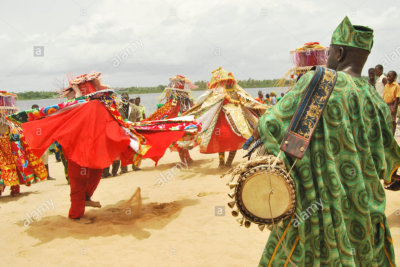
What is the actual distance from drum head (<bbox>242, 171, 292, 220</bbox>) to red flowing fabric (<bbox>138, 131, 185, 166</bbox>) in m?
3.05

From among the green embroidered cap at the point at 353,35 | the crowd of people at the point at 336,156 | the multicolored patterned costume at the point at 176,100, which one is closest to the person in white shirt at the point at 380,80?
the multicolored patterned costume at the point at 176,100

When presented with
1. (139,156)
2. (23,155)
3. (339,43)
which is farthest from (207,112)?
(339,43)

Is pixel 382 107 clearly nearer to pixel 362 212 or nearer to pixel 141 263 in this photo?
pixel 362 212

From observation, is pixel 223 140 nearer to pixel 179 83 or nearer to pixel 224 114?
pixel 224 114

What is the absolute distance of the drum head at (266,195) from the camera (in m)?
1.99

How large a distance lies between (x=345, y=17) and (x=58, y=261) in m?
3.69

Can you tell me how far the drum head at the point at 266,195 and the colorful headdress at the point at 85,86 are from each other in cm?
354

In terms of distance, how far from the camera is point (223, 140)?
775cm

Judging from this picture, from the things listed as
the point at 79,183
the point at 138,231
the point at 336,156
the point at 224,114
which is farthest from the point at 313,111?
the point at 224,114

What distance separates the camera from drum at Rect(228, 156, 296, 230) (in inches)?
78.3

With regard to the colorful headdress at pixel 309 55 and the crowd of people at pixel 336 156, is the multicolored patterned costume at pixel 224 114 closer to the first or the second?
the colorful headdress at pixel 309 55

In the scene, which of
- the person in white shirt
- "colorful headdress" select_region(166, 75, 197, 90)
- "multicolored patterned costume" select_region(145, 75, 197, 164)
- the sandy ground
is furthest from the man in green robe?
the person in white shirt

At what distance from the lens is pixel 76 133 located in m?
4.65

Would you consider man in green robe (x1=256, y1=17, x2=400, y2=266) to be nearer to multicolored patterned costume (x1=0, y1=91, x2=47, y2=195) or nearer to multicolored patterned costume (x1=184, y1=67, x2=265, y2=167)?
multicolored patterned costume (x1=184, y1=67, x2=265, y2=167)
